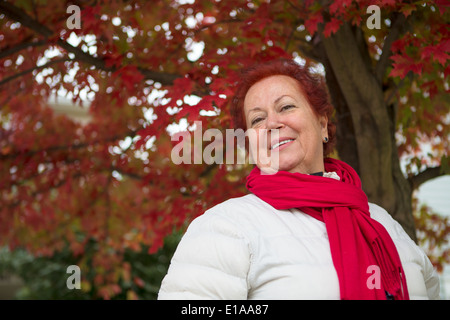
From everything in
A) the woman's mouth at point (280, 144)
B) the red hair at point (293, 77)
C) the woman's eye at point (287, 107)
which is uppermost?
the red hair at point (293, 77)

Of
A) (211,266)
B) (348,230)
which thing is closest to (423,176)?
(348,230)

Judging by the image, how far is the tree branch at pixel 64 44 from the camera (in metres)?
2.90

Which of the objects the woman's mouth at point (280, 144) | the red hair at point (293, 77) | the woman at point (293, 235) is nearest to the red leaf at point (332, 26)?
the red hair at point (293, 77)

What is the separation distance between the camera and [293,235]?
1.60 meters

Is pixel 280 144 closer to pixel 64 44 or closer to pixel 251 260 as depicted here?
pixel 251 260

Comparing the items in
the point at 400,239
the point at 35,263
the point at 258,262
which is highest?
the point at 35,263

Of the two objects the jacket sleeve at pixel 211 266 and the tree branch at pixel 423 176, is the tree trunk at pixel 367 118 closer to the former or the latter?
the tree branch at pixel 423 176

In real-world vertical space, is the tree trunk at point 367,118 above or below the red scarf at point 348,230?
above

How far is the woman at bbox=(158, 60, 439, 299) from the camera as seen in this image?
4.86 feet
